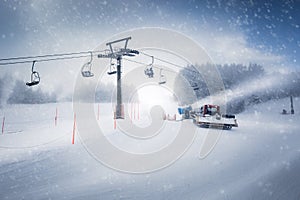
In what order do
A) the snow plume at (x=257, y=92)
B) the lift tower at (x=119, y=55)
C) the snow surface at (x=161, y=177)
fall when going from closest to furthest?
the snow surface at (x=161, y=177) → the lift tower at (x=119, y=55) → the snow plume at (x=257, y=92)

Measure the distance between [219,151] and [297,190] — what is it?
9.47ft

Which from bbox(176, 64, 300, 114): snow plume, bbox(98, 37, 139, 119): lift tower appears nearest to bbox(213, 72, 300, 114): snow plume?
bbox(176, 64, 300, 114): snow plume

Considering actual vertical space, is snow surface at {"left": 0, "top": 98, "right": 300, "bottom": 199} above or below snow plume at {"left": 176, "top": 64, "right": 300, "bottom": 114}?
below

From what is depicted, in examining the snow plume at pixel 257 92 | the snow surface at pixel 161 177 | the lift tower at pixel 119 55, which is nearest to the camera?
the snow surface at pixel 161 177

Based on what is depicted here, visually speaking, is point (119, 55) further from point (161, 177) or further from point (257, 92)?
point (257, 92)

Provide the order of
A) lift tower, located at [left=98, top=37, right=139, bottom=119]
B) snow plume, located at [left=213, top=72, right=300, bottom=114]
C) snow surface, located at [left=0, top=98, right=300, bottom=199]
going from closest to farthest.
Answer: snow surface, located at [left=0, top=98, right=300, bottom=199] < lift tower, located at [left=98, top=37, right=139, bottom=119] < snow plume, located at [left=213, top=72, right=300, bottom=114]

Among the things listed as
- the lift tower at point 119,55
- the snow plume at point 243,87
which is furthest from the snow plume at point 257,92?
the lift tower at point 119,55

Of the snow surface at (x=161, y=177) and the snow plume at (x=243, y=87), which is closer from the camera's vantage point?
the snow surface at (x=161, y=177)

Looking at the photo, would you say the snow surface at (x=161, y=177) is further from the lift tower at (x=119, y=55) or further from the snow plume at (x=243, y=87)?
the snow plume at (x=243, y=87)

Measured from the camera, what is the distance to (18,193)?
353 cm

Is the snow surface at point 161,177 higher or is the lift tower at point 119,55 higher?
the lift tower at point 119,55

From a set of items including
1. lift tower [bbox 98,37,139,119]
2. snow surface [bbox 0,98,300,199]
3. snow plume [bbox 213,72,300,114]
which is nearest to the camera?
snow surface [bbox 0,98,300,199]

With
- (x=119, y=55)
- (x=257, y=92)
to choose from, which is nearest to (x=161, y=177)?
(x=119, y=55)

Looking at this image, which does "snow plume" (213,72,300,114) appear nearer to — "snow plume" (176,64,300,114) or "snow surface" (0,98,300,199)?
"snow plume" (176,64,300,114)
